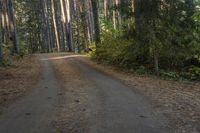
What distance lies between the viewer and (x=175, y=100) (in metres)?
8.13

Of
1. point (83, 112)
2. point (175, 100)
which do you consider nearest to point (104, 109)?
point (83, 112)

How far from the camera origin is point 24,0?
4944 centimetres

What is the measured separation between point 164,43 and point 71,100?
21.7 ft

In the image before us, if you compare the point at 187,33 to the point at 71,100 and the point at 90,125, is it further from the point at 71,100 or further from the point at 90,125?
the point at 90,125

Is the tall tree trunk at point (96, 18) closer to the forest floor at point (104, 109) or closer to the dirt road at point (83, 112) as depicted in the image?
the forest floor at point (104, 109)

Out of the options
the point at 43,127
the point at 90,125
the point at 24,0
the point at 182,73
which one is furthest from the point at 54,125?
the point at 24,0

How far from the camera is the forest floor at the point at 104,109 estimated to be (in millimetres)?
5688

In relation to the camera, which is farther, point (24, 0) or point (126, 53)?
point (24, 0)

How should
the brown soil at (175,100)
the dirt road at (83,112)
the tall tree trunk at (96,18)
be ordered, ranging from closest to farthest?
1. the dirt road at (83,112)
2. the brown soil at (175,100)
3. the tall tree trunk at (96,18)

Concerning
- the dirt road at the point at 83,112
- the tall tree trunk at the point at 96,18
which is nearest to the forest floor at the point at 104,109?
the dirt road at the point at 83,112

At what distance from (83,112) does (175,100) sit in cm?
294

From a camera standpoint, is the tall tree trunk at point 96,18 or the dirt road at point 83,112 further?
the tall tree trunk at point 96,18

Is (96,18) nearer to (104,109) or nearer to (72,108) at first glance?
(72,108)

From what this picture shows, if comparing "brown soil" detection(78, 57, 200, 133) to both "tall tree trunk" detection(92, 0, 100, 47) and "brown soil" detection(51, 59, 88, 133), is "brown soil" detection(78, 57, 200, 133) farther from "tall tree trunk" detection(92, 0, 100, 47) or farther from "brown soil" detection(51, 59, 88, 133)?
"tall tree trunk" detection(92, 0, 100, 47)
